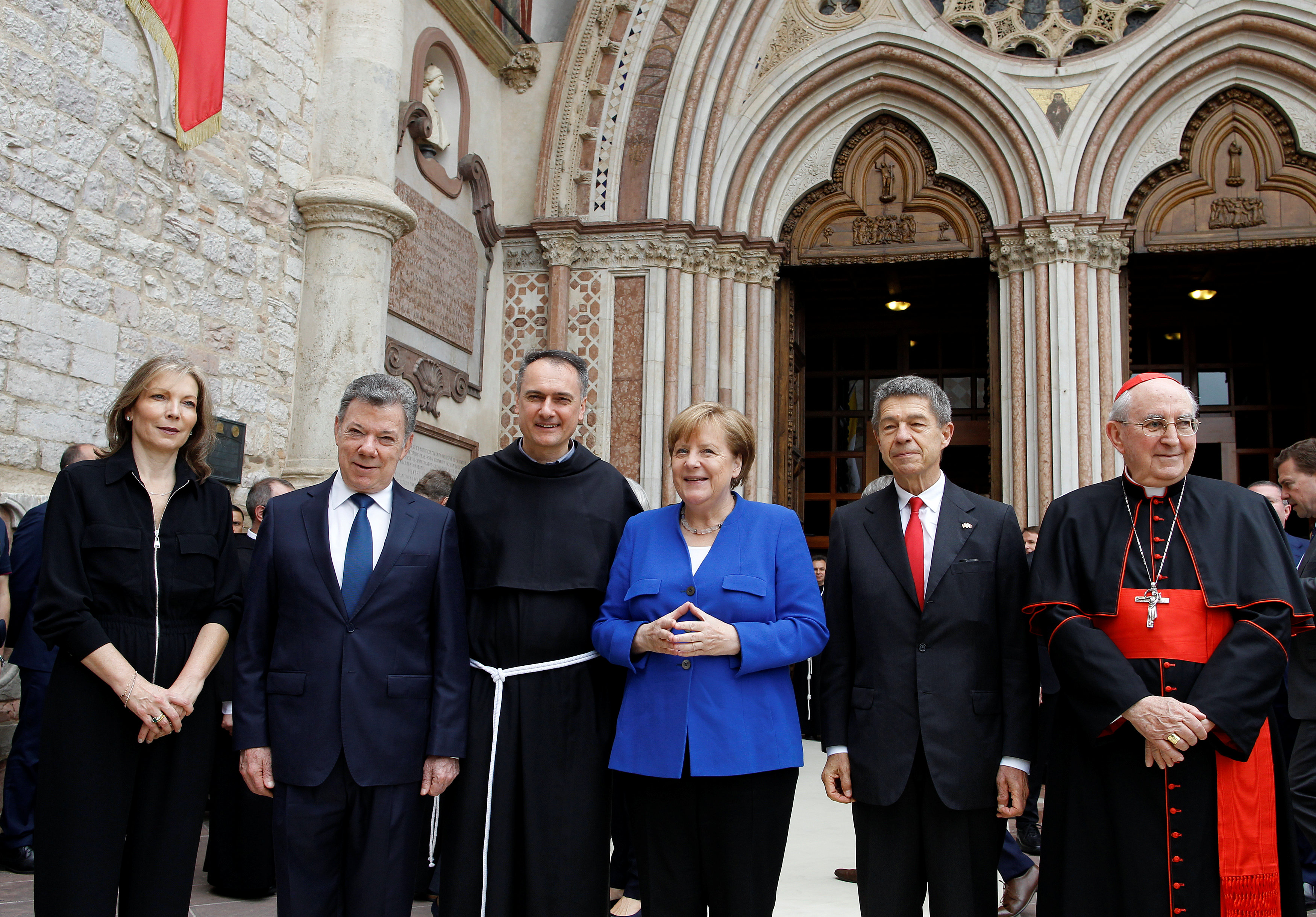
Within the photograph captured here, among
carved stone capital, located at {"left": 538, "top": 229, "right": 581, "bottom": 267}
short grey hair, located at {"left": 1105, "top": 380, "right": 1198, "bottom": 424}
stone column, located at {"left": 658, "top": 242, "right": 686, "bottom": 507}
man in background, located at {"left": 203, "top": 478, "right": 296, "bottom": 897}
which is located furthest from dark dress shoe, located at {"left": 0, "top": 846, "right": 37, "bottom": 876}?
carved stone capital, located at {"left": 538, "top": 229, "right": 581, "bottom": 267}

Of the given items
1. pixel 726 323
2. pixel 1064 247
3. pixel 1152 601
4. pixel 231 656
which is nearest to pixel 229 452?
pixel 231 656

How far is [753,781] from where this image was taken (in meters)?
2.66

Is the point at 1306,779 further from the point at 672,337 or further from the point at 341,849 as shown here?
the point at 672,337

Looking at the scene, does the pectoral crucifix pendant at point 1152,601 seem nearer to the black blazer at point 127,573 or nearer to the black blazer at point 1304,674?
the black blazer at point 1304,674

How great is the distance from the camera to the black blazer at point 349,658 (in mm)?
2668

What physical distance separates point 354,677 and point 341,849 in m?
0.42

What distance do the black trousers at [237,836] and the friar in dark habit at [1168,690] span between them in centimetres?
268

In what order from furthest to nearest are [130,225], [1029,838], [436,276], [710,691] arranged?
[436,276] → [130,225] → [1029,838] → [710,691]

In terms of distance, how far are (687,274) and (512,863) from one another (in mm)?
7036

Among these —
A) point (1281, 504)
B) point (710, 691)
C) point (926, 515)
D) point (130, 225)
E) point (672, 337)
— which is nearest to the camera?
point (710, 691)

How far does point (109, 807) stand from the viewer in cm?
271

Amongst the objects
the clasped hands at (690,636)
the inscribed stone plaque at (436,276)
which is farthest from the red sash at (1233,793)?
the inscribed stone plaque at (436,276)

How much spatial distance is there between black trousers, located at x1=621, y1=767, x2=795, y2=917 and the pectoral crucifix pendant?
0.92 m

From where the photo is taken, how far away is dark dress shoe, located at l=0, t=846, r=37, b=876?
4113mm
